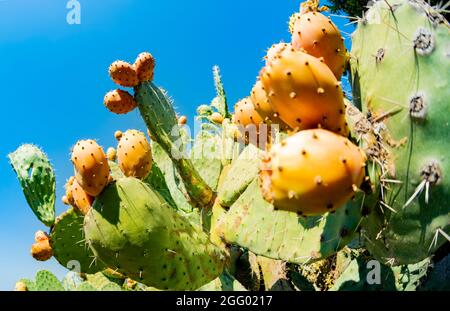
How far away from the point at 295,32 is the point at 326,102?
0.44m

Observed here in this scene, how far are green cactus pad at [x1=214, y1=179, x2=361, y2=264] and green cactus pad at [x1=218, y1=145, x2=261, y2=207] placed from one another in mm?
233

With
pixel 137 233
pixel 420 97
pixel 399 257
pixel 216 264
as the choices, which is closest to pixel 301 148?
pixel 420 97

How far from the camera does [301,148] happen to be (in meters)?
1.02

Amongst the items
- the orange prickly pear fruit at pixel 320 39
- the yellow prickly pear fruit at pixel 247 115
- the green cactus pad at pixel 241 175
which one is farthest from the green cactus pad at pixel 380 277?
the orange prickly pear fruit at pixel 320 39

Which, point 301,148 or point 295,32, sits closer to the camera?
point 301,148

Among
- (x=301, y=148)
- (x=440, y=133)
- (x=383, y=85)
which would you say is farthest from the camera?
(x=383, y=85)

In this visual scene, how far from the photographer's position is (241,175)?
7.99 ft

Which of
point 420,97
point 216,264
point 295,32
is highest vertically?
point 295,32

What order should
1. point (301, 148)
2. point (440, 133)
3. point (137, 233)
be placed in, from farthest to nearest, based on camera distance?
point (137, 233)
point (440, 133)
point (301, 148)

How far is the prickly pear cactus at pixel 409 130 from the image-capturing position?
138 centimetres

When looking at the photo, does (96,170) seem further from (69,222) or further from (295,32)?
(69,222)

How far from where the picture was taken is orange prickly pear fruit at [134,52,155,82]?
2982mm

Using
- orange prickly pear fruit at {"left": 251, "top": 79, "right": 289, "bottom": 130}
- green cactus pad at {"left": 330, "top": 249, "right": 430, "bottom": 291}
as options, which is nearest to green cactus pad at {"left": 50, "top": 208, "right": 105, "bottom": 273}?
green cactus pad at {"left": 330, "top": 249, "right": 430, "bottom": 291}

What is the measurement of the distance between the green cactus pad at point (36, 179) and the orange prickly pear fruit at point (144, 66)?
0.78 m
